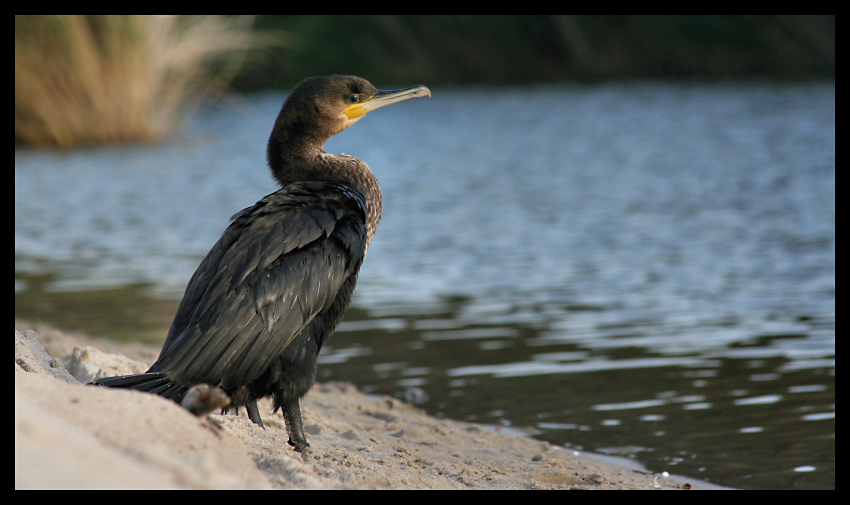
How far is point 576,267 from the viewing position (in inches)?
324

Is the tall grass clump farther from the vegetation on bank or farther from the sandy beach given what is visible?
the sandy beach

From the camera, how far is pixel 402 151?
57.0ft

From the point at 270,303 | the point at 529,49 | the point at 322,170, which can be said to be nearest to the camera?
the point at 270,303

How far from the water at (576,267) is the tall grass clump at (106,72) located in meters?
0.56

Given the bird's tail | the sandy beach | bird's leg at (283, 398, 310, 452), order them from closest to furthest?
the sandy beach → the bird's tail → bird's leg at (283, 398, 310, 452)

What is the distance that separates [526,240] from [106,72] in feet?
30.9

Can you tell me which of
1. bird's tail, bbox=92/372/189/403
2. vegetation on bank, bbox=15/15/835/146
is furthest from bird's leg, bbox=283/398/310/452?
vegetation on bank, bbox=15/15/835/146

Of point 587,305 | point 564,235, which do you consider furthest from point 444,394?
point 564,235

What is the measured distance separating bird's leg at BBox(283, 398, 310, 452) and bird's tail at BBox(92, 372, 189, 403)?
0.47m

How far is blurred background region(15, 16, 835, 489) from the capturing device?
511cm

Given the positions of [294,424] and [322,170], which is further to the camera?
[322,170]

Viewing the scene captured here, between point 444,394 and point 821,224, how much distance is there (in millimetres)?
5603

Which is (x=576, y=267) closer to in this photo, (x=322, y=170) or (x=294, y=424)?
(x=322, y=170)

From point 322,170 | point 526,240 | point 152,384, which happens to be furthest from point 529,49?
point 152,384
